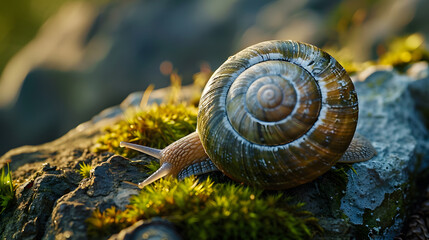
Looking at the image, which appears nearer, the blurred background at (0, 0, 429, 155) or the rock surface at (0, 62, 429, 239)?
the rock surface at (0, 62, 429, 239)

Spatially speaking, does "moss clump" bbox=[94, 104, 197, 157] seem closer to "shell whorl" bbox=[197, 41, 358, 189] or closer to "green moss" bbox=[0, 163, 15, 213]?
"green moss" bbox=[0, 163, 15, 213]

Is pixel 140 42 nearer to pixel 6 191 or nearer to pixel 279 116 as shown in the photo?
pixel 6 191

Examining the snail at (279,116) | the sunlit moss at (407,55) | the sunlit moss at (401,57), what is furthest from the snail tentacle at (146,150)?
the sunlit moss at (407,55)

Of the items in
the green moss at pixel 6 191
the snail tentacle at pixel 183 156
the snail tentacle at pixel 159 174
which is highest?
the snail tentacle at pixel 183 156

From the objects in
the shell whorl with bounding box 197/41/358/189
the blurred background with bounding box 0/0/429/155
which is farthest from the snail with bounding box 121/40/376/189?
the blurred background with bounding box 0/0/429/155

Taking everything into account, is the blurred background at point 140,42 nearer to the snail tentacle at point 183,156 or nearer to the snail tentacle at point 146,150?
the snail tentacle at point 146,150

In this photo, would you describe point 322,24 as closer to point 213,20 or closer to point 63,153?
point 213,20

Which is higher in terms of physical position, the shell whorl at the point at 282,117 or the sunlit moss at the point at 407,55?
the sunlit moss at the point at 407,55
